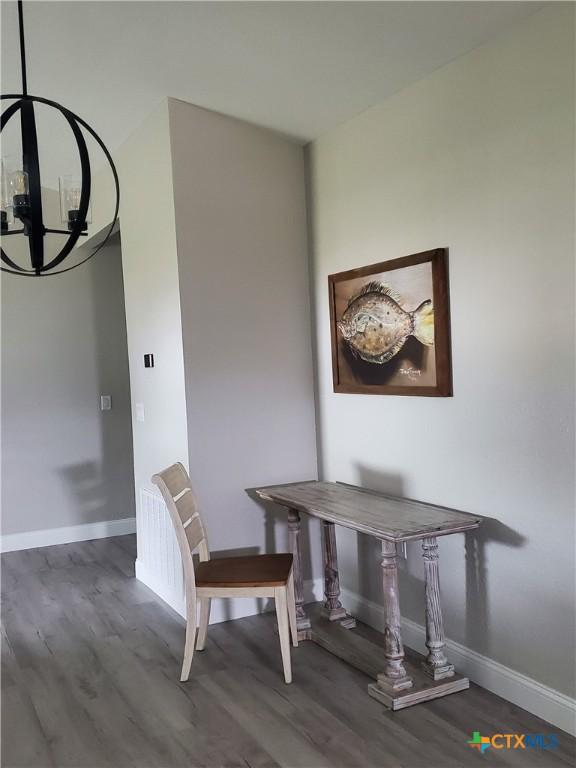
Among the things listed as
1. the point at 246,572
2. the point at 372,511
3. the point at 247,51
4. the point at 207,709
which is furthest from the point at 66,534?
the point at 247,51

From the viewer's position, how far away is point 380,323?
3250 millimetres

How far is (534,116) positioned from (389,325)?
42.2 inches

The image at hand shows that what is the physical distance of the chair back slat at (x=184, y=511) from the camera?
2.92m

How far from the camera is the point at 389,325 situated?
3195 millimetres

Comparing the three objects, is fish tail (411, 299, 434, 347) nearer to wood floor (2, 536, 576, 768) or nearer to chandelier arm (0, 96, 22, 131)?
wood floor (2, 536, 576, 768)

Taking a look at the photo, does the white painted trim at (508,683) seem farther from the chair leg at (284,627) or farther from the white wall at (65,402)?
the white wall at (65,402)

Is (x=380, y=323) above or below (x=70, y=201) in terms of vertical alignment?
below

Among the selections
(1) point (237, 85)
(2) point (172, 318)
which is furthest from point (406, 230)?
(2) point (172, 318)

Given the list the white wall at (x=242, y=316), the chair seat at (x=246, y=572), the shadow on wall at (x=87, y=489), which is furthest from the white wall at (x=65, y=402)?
the chair seat at (x=246, y=572)

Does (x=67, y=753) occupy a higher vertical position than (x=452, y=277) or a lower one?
lower

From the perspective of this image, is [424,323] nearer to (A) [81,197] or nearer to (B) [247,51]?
(B) [247,51]

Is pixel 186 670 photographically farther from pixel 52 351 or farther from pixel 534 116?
pixel 52 351

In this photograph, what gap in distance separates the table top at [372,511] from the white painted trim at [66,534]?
93.8 inches

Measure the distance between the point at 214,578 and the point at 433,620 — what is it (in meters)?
0.90
